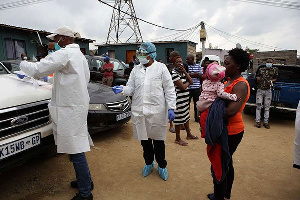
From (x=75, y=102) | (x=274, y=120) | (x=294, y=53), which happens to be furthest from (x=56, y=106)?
(x=294, y=53)

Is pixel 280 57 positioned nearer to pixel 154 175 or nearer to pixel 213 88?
pixel 154 175

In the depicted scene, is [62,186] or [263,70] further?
[263,70]

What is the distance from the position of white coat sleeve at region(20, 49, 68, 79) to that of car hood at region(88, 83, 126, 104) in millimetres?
2022

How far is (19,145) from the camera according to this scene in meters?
2.39

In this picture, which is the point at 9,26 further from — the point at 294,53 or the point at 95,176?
the point at 294,53

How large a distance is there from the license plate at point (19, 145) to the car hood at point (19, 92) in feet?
1.33

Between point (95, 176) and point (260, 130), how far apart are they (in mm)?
4541

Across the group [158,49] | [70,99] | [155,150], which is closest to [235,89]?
[155,150]

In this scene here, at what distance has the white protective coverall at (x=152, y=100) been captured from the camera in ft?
9.41

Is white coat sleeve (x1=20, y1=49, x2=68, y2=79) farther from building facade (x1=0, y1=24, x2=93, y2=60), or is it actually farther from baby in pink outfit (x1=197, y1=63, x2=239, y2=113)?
building facade (x1=0, y1=24, x2=93, y2=60)

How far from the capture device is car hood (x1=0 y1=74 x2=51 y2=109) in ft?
7.90

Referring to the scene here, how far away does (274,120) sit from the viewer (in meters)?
6.88

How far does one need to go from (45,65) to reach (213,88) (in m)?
1.67

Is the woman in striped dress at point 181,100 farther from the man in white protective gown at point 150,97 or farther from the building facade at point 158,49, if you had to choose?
the building facade at point 158,49
